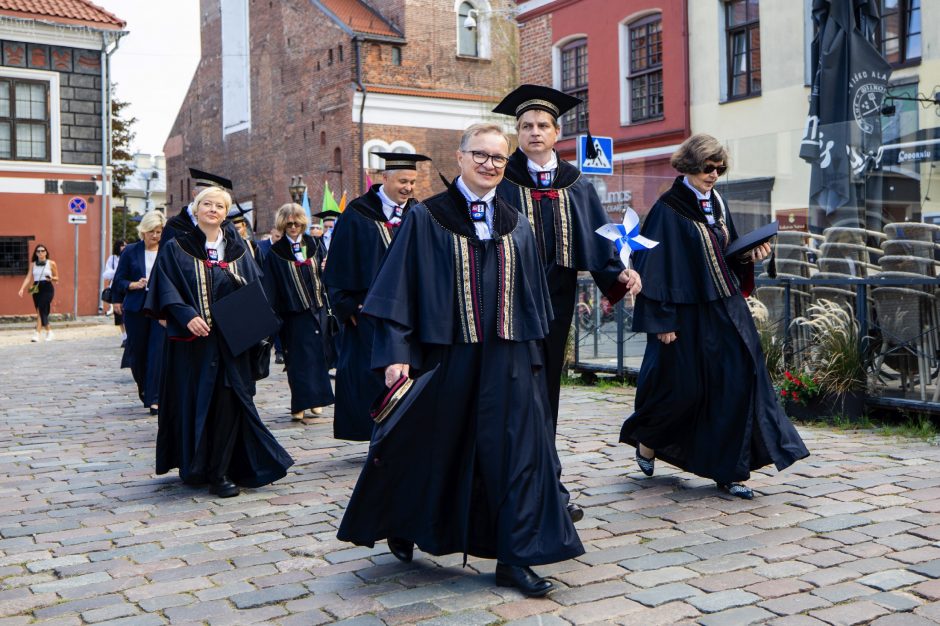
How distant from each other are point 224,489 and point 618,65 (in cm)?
1761

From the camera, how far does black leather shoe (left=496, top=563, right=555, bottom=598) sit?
446cm

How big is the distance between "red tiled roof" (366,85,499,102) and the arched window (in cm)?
158

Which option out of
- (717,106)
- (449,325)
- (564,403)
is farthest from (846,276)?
(717,106)

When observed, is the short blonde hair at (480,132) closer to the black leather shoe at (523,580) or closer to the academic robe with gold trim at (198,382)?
the black leather shoe at (523,580)

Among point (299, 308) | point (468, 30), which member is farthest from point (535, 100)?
point (468, 30)

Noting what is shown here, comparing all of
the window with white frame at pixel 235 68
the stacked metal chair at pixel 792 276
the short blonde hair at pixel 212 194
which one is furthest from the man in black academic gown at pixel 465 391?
the window with white frame at pixel 235 68

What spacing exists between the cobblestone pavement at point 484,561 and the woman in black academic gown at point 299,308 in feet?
4.97

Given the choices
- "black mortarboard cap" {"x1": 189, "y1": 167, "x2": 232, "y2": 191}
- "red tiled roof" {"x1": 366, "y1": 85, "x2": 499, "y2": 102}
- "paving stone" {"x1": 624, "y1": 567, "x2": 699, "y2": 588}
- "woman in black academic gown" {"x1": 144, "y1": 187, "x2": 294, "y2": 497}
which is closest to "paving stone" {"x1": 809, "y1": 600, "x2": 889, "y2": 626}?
"paving stone" {"x1": 624, "y1": 567, "x2": 699, "y2": 588}

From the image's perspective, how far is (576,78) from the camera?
24.2 m

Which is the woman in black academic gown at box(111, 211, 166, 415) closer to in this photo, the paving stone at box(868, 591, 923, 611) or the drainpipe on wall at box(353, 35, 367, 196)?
the paving stone at box(868, 591, 923, 611)

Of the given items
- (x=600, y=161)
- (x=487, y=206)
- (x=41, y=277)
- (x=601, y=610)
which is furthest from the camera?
(x=41, y=277)

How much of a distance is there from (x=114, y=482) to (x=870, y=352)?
5.56m

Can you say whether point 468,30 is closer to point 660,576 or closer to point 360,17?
point 360,17

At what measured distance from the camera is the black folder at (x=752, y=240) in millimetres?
6262
